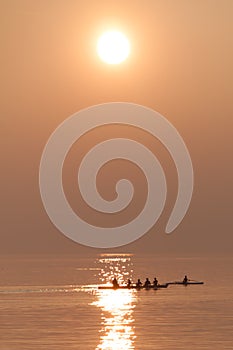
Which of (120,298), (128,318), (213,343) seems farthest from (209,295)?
(213,343)

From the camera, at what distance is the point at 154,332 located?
316ft

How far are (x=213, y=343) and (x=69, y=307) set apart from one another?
3996cm

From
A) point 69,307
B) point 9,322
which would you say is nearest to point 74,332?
point 9,322

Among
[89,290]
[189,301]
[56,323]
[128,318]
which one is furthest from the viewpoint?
[89,290]

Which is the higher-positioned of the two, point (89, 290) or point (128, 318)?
point (89, 290)

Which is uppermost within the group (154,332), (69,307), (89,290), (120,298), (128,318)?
(89,290)

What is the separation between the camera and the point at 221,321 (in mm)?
107312

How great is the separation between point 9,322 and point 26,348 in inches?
869

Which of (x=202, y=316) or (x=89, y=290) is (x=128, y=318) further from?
(x=89, y=290)

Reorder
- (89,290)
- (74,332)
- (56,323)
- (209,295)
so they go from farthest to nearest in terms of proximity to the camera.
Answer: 1. (89,290)
2. (209,295)
3. (56,323)
4. (74,332)

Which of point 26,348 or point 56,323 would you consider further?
point 56,323

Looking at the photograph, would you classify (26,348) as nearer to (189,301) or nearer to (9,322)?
(9,322)

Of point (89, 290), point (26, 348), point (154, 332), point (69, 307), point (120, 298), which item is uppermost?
point (89, 290)

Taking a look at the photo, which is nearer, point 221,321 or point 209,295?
point 221,321
